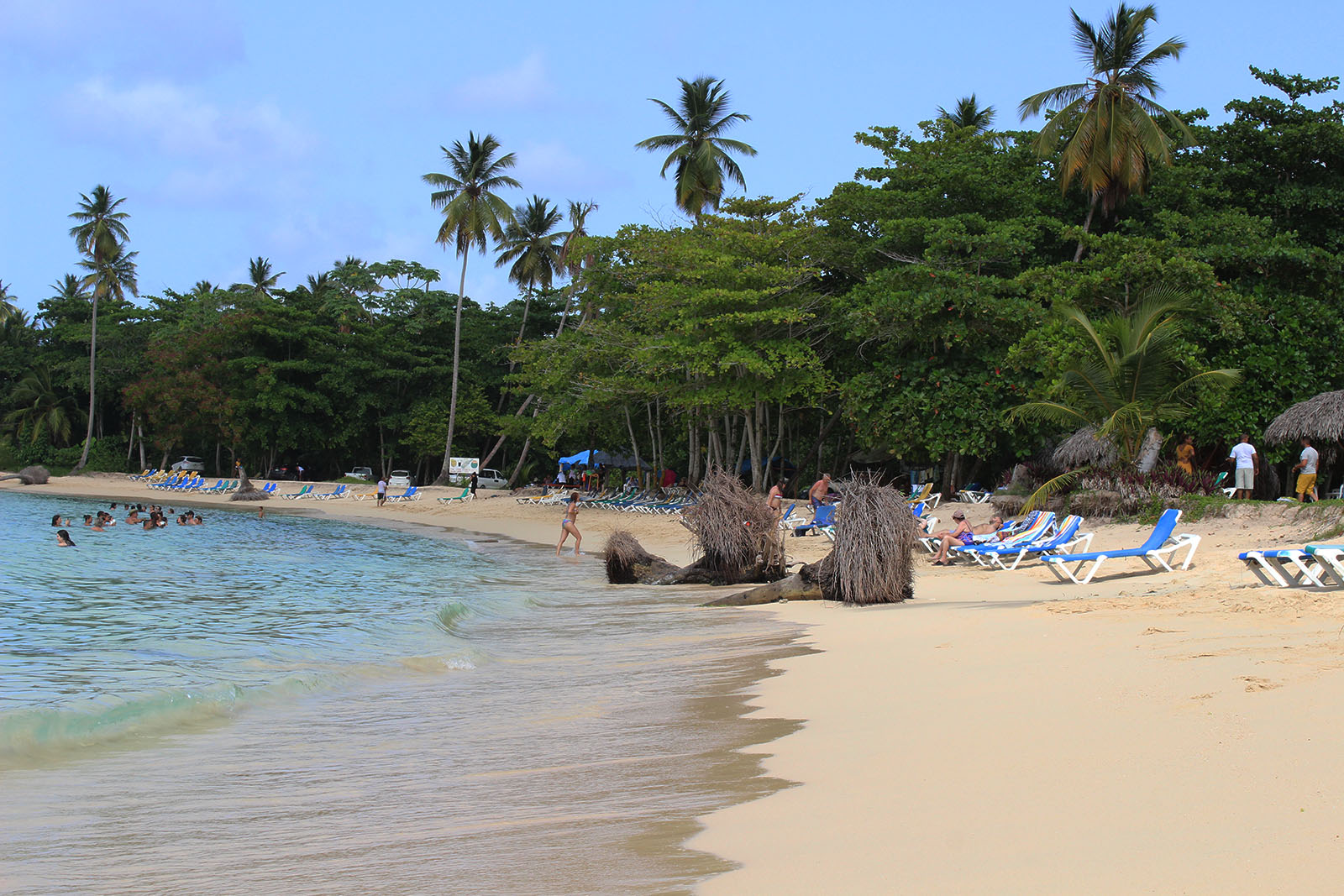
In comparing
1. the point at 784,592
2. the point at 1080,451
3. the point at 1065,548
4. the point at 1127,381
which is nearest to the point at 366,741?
the point at 784,592

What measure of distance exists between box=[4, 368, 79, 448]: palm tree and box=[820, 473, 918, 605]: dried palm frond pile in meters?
54.5

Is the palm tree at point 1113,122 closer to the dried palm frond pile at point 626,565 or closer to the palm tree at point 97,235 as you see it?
the dried palm frond pile at point 626,565

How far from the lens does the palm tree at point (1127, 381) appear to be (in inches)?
623

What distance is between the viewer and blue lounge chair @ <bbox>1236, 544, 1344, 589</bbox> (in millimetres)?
8484

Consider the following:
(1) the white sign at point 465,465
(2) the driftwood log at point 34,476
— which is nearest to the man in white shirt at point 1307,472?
(1) the white sign at point 465,465

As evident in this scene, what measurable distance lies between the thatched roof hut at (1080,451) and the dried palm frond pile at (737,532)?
10.9 m

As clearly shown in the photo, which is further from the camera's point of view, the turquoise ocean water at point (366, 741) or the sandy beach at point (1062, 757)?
the turquoise ocean water at point (366, 741)

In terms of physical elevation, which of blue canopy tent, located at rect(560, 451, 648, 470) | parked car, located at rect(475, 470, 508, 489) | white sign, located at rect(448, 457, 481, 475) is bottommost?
parked car, located at rect(475, 470, 508, 489)

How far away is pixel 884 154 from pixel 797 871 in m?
25.5

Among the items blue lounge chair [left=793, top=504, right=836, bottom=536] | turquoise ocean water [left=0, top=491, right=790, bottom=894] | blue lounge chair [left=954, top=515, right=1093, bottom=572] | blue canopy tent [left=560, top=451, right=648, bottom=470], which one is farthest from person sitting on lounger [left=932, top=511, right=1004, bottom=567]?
blue canopy tent [left=560, top=451, right=648, bottom=470]

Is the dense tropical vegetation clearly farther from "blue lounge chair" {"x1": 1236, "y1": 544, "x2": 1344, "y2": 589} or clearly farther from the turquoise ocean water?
the turquoise ocean water

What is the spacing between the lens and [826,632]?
8.29m

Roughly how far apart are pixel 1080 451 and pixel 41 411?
54.2 meters

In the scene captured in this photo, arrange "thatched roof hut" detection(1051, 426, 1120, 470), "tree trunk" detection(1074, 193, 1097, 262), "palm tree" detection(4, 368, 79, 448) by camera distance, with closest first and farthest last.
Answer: "thatched roof hut" detection(1051, 426, 1120, 470) < "tree trunk" detection(1074, 193, 1097, 262) < "palm tree" detection(4, 368, 79, 448)
